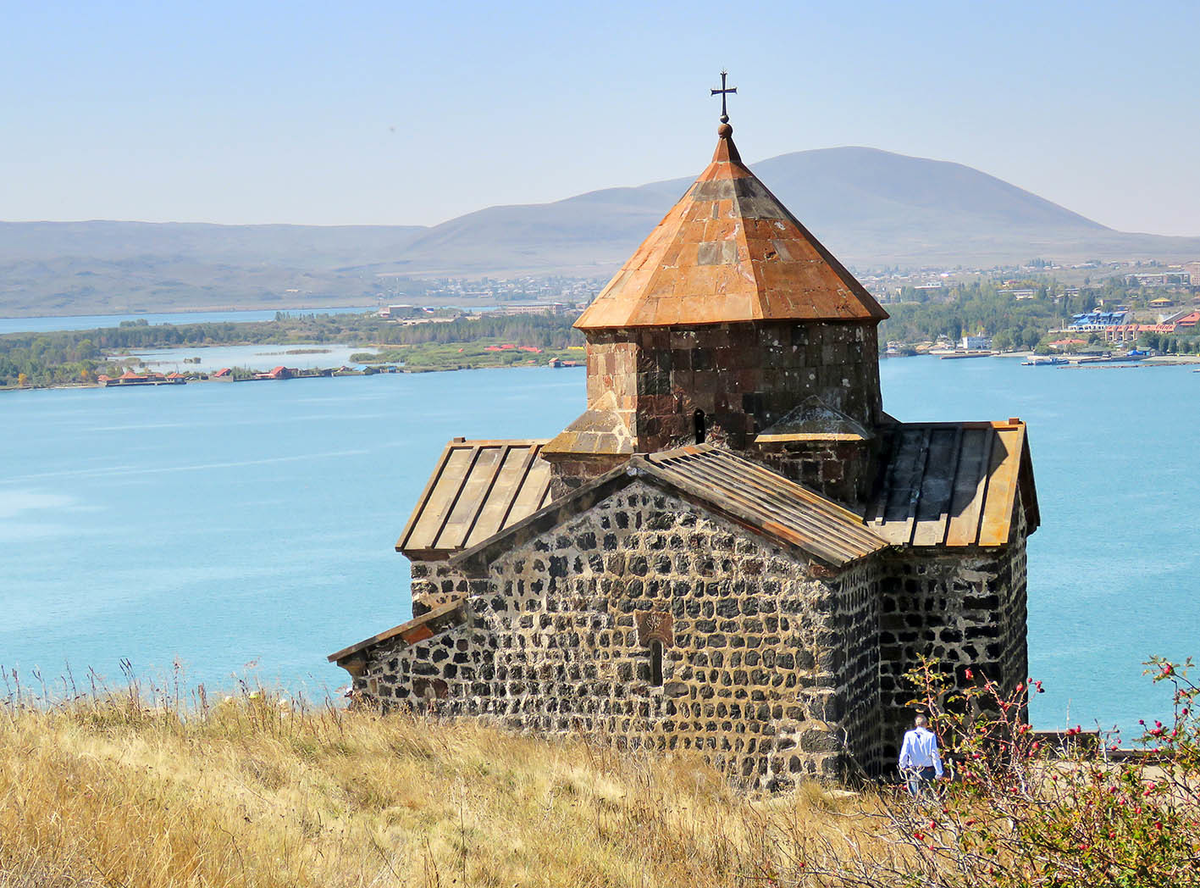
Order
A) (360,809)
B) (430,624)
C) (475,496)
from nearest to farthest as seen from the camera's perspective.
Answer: (360,809) < (430,624) < (475,496)

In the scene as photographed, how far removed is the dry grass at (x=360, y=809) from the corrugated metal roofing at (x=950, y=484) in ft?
6.73

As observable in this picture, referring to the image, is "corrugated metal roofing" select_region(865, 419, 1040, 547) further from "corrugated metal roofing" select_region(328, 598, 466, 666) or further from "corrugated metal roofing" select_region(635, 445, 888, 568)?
"corrugated metal roofing" select_region(328, 598, 466, 666)

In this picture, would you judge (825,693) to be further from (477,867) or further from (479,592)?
(477,867)

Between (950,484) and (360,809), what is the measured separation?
503 centimetres

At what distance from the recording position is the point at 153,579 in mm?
38750

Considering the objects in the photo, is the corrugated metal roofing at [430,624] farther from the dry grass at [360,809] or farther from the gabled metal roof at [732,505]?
the dry grass at [360,809]

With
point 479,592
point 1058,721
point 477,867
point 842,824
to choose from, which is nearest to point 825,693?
point 842,824

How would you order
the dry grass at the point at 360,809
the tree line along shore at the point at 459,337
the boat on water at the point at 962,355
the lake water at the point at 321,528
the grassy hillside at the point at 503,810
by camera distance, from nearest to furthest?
the grassy hillside at the point at 503,810 < the dry grass at the point at 360,809 < the lake water at the point at 321,528 < the tree line along shore at the point at 459,337 < the boat on water at the point at 962,355

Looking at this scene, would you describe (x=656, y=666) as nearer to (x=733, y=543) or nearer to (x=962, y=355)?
(x=733, y=543)

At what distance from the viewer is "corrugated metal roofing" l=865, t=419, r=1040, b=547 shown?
9.84 metres

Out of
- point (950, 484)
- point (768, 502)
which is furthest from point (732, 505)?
point (950, 484)

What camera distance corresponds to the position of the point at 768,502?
9492mm

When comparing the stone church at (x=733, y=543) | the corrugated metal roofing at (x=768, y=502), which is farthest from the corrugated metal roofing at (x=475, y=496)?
the corrugated metal roofing at (x=768, y=502)

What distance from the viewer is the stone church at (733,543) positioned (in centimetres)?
→ 905
